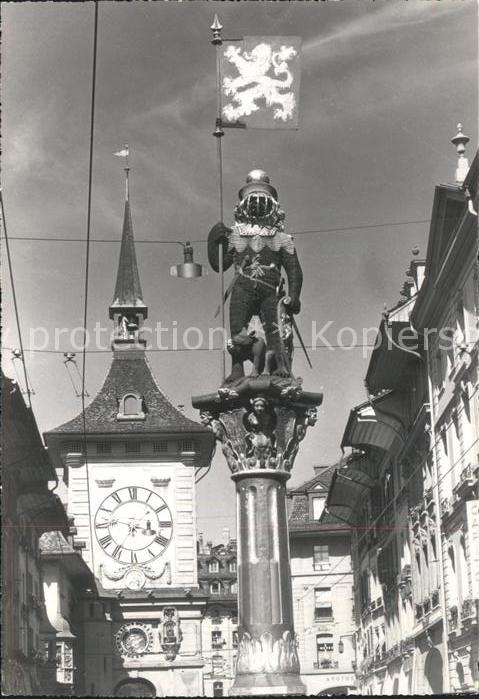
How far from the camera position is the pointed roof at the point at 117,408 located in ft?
220

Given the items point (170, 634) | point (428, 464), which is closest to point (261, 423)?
point (428, 464)

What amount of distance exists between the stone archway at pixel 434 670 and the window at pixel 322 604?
3966cm

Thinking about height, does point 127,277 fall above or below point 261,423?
above

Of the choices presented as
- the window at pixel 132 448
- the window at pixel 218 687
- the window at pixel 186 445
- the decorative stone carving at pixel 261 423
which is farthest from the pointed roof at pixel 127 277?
the decorative stone carving at pixel 261 423

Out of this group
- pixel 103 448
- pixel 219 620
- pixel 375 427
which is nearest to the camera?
pixel 375 427

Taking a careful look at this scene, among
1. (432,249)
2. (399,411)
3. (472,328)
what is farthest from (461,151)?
(399,411)

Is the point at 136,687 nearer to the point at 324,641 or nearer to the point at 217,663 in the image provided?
the point at 324,641

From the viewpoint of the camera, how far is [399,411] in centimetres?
4350

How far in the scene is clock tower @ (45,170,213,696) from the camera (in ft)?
206

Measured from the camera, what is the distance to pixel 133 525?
65.3 m

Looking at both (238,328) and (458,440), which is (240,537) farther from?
(458,440)

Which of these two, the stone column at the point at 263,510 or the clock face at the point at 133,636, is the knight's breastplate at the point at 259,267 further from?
the clock face at the point at 133,636

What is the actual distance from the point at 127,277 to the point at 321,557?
19961 mm

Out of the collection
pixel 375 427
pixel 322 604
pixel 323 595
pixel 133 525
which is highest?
pixel 133 525
